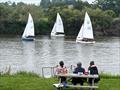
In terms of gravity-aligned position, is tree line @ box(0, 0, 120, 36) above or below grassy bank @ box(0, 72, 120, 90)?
above

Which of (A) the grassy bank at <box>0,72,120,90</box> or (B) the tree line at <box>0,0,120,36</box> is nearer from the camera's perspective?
(A) the grassy bank at <box>0,72,120,90</box>

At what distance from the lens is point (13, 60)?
162 ft

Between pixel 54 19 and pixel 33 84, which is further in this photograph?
pixel 54 19

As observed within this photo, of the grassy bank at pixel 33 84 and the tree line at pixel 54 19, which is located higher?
the tree line at pixel 54 19

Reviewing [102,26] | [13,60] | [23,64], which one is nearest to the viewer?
[23,64]

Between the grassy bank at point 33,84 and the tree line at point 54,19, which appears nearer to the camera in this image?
the grassy bank at point 33,84

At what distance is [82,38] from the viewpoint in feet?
267

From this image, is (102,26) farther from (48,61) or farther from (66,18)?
(48,61)

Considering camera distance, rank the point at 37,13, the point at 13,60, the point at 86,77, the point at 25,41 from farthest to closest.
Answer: the point at 37,13
the point at 25,41
the point at 13,60
the point at 86,77

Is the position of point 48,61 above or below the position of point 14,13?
below

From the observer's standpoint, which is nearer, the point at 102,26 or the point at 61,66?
the point at 61,66

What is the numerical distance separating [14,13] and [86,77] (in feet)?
328

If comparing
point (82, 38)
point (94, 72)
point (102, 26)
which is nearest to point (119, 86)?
point (94, 72)

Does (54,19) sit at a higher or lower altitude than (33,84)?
higher
